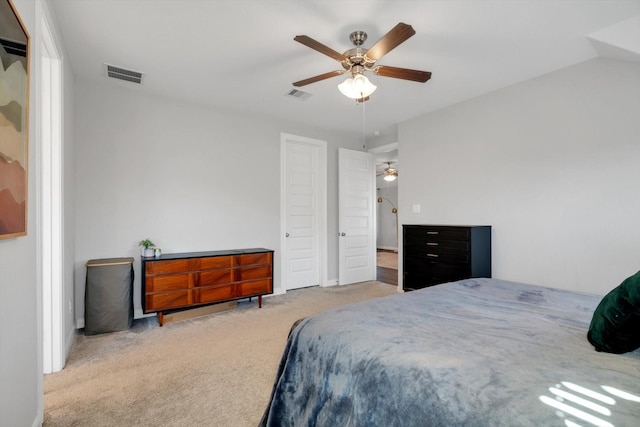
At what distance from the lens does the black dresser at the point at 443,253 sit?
3.27 metres

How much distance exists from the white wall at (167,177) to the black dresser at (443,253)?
1967 mm

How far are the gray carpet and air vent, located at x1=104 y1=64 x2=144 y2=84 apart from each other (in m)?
2.68

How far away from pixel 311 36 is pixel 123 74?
6.87 ft

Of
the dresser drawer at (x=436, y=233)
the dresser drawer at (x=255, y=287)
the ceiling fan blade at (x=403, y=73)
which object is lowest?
the dresser drawer at (x=255, y=287)

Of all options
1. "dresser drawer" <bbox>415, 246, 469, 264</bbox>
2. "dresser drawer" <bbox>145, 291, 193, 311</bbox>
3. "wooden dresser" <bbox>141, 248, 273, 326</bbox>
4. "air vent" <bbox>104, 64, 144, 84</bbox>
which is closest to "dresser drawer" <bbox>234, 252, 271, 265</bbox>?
"wooden dresser" <bbox>141, 248, 273, 326</bbox>

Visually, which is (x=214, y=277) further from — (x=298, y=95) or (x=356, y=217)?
(x=356, y=217)

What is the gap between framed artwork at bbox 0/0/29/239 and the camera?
112cm

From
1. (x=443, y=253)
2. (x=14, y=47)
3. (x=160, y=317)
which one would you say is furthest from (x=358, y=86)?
(x=160, y=317)

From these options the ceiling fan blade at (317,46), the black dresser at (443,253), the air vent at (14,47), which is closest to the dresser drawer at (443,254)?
the black dresser at (443,253)

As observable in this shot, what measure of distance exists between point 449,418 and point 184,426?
1534mm

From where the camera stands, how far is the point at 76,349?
2637mm

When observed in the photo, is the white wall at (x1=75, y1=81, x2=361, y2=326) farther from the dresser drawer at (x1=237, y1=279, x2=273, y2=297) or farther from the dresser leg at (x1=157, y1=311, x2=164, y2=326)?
the dresser drawer at (x1=237, y1=279, x2=273, y2=297)

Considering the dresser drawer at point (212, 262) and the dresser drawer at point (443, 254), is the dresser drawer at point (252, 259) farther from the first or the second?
the dresser drawer at point (443, 254)

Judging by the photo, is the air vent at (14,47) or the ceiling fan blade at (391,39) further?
the ceiling fan blade at (391,39)
